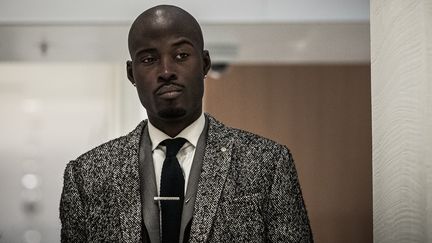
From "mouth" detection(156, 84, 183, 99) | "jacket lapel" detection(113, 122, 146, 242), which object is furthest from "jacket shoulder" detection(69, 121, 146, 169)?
"mouth" detection(156, 84, 183, 99)

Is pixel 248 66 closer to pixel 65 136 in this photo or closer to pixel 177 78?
pixel 65 136

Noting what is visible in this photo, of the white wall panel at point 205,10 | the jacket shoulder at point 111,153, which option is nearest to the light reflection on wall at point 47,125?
the white wall panel at point 205,10

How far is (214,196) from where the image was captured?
1200 millimetres

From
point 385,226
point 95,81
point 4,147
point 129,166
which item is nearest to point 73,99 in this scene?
point 95,81

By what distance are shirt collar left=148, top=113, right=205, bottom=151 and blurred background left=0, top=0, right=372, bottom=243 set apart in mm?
1330

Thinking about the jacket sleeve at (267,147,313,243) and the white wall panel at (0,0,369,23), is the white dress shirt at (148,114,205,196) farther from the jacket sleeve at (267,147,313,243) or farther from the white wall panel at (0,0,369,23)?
the white wall panel at (0,0,369,23)

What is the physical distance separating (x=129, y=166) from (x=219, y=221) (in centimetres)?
19

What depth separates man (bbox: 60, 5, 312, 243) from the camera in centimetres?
119

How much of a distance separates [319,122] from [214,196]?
1.60 metres

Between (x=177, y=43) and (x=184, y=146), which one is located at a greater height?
(x=177, y=43)

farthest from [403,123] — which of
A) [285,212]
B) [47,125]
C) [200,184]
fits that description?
[47,125]

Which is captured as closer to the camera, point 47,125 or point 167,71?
point 167,71

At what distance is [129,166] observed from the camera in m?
1.25

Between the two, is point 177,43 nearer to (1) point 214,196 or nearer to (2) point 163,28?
(2) point 163,28
